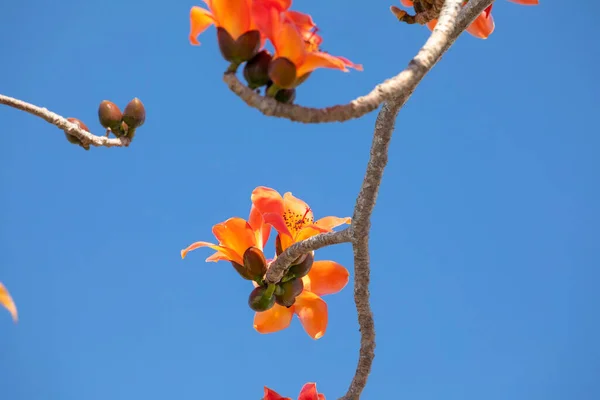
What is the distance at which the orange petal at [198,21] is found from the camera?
1.26m

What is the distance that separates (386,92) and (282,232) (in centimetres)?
65

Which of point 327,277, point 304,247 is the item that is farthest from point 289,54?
point 327,277

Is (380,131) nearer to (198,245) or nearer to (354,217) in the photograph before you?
(354,217)

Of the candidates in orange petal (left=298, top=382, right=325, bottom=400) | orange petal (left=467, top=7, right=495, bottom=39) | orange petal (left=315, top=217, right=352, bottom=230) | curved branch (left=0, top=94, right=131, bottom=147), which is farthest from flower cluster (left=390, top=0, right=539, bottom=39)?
curved branch (left=0, top=94, right=131, bottom=147)

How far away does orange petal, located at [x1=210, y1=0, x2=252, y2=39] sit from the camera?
47.4 inches

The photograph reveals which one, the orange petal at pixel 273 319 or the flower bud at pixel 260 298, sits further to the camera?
the orange petal at pixel 273 319

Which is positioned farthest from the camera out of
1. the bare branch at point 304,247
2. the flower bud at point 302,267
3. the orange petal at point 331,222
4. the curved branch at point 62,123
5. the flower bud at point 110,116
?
the flower bud at point 110,116

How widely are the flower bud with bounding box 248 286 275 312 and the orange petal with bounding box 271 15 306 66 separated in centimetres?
68

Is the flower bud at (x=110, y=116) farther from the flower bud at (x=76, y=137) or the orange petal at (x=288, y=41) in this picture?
the orange petal at (x=288, y=41)

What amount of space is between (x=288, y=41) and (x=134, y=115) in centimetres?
153

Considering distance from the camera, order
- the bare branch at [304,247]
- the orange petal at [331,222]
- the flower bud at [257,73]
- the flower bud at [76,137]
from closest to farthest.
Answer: the flower bud at [257,73] → the bare branch at [304,247] → the orange petal at [331,222] → the flower bud at [76,137]

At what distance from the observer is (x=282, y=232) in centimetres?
168

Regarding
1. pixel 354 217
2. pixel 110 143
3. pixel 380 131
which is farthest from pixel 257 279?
pixel 110 143

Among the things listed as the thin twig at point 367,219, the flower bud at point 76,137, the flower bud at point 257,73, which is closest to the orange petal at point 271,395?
the thin twig at point 367,219
